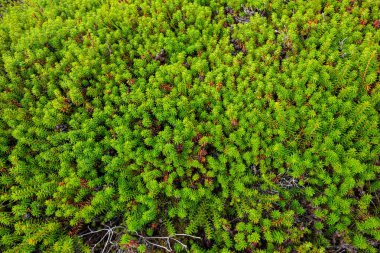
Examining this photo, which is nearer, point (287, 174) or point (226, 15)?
point (287, 174)

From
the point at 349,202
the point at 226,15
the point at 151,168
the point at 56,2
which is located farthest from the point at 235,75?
the point at 56,2

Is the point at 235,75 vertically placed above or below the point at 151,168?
above

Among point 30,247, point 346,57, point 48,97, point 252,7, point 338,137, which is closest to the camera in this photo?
point 30,247

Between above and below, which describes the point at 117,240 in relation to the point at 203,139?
below

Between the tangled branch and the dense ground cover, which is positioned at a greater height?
the dense ground cover

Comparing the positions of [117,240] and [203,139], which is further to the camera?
[203,139]

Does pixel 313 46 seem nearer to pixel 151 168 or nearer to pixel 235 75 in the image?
pixel 235 75

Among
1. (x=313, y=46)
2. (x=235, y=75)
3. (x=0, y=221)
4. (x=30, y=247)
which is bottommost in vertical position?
(x=30, y=247)

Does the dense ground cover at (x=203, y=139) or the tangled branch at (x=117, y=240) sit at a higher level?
the dense ground cover at (x=203, y=139)
